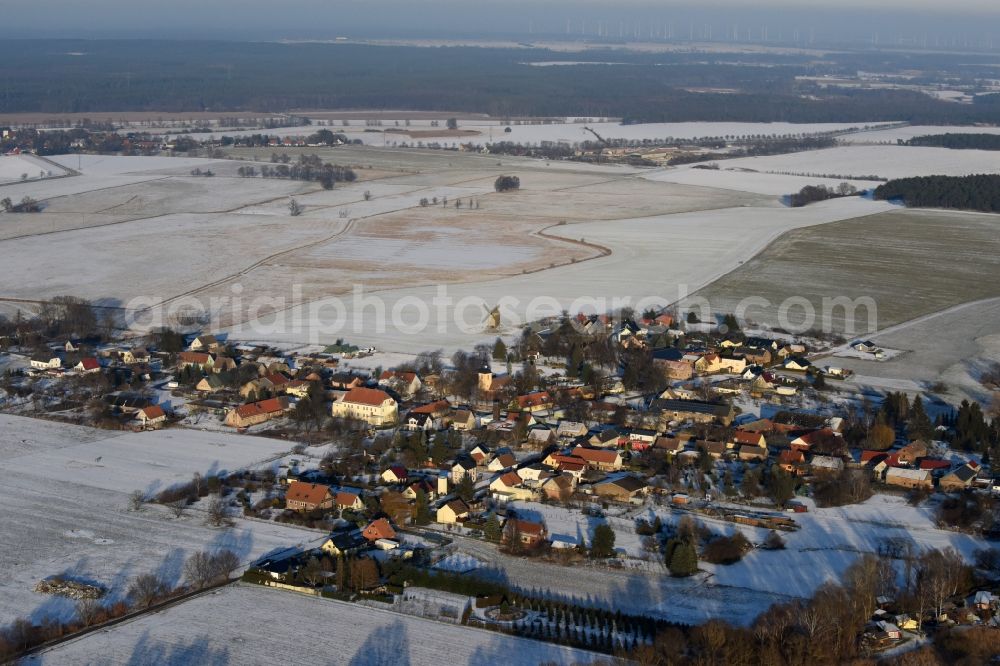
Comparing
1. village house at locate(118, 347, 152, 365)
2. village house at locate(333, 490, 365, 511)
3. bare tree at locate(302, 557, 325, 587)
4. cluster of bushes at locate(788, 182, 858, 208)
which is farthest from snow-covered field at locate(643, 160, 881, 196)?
bare tree at locate(302, 557, 325, 587)

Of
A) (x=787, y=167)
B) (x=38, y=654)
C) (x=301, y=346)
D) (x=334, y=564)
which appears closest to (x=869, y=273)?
(x=301, y=346)

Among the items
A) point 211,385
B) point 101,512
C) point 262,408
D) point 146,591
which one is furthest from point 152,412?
point 146,591

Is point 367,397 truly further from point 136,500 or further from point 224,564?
point 224,564

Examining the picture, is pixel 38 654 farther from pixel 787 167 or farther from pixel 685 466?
pixel 787 167

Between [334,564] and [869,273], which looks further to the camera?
[869,273]

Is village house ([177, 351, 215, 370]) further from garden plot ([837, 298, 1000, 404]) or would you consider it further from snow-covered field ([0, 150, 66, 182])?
snow-covered field ([0, 150, 66, 182])

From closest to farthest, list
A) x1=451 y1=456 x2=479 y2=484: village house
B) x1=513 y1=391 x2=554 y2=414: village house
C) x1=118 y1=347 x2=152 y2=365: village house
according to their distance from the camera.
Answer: x1=451 y1=456 x2=479 y2=484: village house
x1=513 y1=391 x2=554 y2=414: village house
x1=118 y1=347 x2=152 y2=365: village house

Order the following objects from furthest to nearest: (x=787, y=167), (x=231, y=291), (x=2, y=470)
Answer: (x=787, y=167)
(x=231, y=291)
(x=2, y=470)
